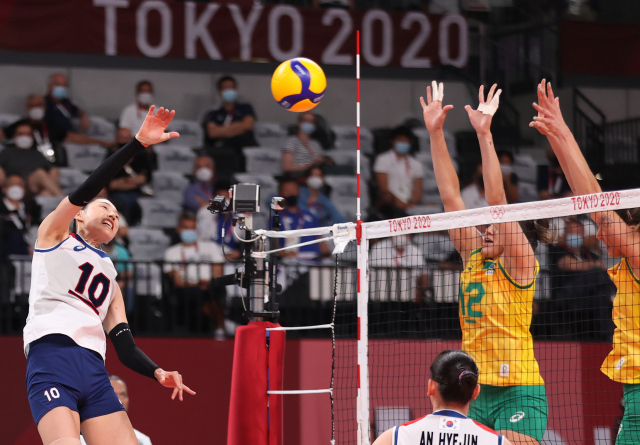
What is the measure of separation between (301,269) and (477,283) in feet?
14.7

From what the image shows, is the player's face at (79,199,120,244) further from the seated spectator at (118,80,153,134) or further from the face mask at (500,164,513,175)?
the face mask at (500,164,513,175)

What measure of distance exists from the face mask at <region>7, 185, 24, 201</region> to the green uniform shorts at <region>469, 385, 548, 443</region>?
693 cm

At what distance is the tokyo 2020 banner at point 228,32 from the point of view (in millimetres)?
11562

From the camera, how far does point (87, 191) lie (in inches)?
178

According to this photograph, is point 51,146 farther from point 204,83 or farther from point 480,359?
point 480,359

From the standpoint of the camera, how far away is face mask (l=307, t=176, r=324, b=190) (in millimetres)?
11382

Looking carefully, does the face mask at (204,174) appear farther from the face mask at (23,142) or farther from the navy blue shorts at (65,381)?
the navy blue shorts at (65,381)

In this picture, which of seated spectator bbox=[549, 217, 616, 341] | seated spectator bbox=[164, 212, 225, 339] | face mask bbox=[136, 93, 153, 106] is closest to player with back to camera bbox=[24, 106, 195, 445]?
seated spectator bbox=[164, 212, 225, 339]

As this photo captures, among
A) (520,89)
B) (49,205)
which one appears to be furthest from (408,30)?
(49,205)

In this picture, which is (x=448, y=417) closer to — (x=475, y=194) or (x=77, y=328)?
(x=77, y=328)

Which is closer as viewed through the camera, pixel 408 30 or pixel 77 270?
pixel 77 270

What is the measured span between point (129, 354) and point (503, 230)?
8.07ft

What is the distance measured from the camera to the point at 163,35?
39.9ft

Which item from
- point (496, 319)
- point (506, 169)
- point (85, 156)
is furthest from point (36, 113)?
point (496, 319)
